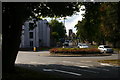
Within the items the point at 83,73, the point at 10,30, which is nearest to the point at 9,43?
the point at 10,30

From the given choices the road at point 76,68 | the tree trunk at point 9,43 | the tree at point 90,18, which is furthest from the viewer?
the tree at point 90,18

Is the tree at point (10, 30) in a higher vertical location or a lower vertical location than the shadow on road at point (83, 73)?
higher

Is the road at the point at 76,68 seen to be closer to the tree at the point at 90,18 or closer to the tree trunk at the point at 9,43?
the tree at the point at 90,18

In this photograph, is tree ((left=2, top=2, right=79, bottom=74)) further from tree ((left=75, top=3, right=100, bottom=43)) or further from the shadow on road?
tree ((left=75, top=3, right=100, bottom=43))

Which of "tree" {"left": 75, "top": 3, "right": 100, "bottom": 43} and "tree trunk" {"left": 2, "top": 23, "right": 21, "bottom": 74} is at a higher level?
"tree" {"left": 75, "top": 3, "right": 100, "bottom": 43}

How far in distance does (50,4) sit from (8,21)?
2850mm

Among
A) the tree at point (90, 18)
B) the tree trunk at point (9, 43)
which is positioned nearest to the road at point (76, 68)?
the tree at point (90, 18)

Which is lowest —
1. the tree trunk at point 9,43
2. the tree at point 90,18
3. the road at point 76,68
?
the road at point 76,68

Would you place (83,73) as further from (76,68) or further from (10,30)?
(10,30)

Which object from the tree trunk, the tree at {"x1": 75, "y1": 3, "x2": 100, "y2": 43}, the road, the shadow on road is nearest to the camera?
the tree trunk

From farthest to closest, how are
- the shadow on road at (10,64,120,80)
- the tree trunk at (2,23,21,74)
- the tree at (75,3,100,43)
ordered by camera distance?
the tree at (75,3,100,43) < the shadow on road at (10,64,120,80) < the tree trunk at (2,23,21,74)

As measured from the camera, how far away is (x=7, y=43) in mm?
10711

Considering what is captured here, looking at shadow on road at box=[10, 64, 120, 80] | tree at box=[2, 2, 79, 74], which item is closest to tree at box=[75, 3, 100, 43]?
shadow on road at box=[10, 64, 120, 80]

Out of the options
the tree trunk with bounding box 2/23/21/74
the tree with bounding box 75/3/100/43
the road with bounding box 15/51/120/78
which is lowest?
the road with bounding box 15/51/120/78
